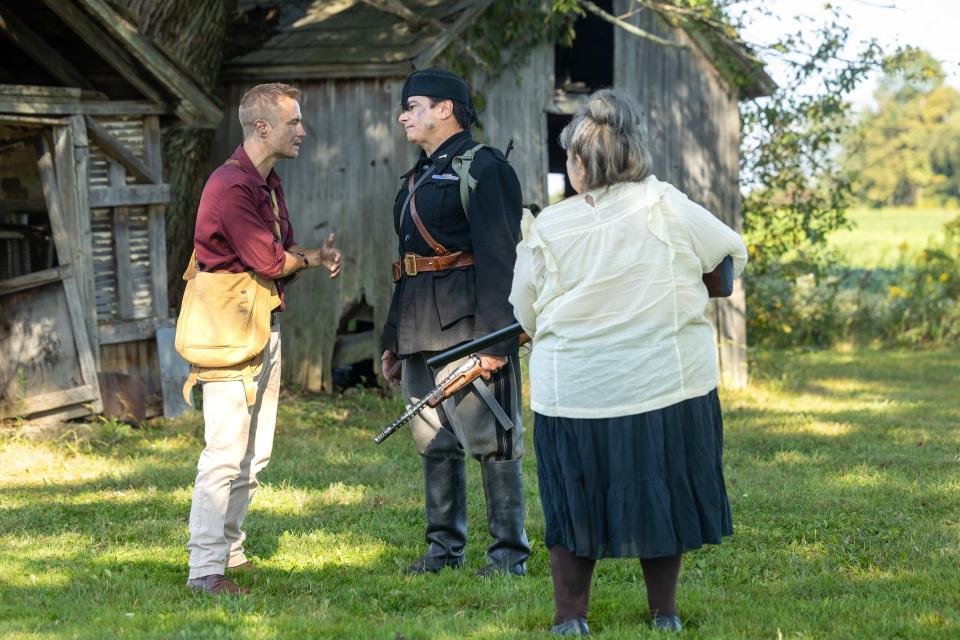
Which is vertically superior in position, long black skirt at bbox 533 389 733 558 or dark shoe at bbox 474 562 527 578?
long black skirt at bbox 533 389 733 558

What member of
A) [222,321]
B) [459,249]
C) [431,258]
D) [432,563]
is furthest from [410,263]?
[432,563]

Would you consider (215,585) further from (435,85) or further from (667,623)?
(435,85)

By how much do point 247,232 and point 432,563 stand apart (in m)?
1.76

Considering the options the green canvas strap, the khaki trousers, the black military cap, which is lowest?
the khaki trousers

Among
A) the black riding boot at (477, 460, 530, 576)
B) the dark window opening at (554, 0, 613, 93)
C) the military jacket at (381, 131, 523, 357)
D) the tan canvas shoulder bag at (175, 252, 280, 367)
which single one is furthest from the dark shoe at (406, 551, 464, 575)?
the dark window opening at (554, 0, 613, 93)

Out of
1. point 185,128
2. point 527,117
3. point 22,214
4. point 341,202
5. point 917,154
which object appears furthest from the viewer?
point 917,154

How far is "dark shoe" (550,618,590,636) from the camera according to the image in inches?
173

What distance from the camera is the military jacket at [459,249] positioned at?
5.19m

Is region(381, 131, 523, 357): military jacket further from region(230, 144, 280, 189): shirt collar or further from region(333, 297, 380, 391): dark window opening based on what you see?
region(333, 297, 380, 391): dark window opening

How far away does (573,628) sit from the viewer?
441 centimetres

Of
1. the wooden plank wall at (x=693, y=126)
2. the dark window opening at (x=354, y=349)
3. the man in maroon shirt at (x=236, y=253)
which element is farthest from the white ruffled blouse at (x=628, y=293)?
the wooden plank wall at (x=693, y=126)

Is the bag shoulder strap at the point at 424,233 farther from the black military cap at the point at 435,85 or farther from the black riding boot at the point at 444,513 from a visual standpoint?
the black riding boot at the point at 444,513

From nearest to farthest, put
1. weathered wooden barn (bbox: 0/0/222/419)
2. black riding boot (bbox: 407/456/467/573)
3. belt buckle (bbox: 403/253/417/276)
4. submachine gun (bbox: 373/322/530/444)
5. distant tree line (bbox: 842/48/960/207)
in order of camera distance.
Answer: submachine gun (bbox: 373/322/530/444), belt buckle (bbox: 403/253/417/276), black riding boot (bbox: 407/456/467/573), weathered wooden barn (bbox: 0/0/222/419), distant tree line (bbox: 842/48/960/207)

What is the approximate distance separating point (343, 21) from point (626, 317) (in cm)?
876
